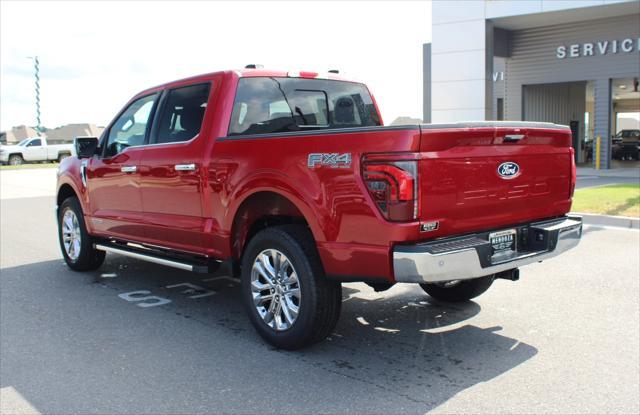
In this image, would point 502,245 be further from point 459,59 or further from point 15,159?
point 15,159

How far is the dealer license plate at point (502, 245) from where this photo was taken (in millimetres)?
4206

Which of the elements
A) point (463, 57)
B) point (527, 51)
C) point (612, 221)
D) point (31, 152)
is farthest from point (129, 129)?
point (31, 152)

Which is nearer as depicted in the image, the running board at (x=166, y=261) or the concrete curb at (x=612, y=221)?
the running board at (x=166, y=261)

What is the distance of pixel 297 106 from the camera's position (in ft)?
18.4

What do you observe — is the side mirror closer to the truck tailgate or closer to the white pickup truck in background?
the truck tailgate

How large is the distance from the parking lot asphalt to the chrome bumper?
26.6 inches

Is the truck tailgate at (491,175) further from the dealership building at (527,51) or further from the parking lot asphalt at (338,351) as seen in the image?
the dealership building at (527,51)

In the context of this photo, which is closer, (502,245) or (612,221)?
(502,245)

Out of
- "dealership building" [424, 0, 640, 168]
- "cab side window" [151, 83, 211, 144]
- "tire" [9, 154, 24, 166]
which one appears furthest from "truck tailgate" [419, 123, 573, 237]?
"tire" [9, 154, 24, 166]

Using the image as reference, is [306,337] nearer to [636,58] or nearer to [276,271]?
[276,271]

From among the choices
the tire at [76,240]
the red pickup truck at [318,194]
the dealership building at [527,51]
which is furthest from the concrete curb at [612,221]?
the dealership building at [527,51]

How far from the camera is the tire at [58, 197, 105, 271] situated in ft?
23.8

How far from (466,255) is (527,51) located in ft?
76.3

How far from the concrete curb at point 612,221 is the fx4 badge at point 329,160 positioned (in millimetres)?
7051
